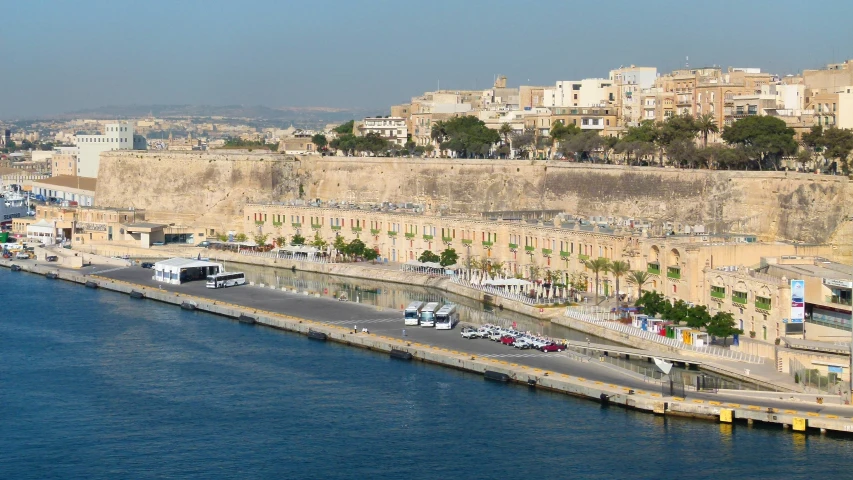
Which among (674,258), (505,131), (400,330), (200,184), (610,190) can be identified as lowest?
(400,330)

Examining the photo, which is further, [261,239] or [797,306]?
[261,239]

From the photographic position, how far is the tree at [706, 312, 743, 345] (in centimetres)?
2798

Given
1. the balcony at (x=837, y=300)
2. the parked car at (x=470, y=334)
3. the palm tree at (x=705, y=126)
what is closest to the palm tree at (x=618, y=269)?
the parked car at (x=470, y=334)

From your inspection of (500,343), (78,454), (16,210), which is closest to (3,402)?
(78,454)

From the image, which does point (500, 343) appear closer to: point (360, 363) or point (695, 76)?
point (360, 363)

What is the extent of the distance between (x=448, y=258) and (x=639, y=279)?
10092 millimetres

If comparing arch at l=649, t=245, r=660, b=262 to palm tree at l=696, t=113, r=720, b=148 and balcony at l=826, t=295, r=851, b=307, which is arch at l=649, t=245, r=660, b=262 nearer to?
balcony at l=826, t=295, r=851, b=307

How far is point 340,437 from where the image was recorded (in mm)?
22875

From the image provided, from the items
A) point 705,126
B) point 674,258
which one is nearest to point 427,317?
point 674,258

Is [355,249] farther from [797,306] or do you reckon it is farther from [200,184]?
[797,306]

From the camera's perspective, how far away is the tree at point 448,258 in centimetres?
4234

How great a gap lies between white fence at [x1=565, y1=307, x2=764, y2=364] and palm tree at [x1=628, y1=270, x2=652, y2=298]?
1845 millimetres

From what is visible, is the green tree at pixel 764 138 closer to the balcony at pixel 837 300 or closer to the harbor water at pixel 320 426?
the balcony at pixel 837 300

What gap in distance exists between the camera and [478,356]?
28078mm
